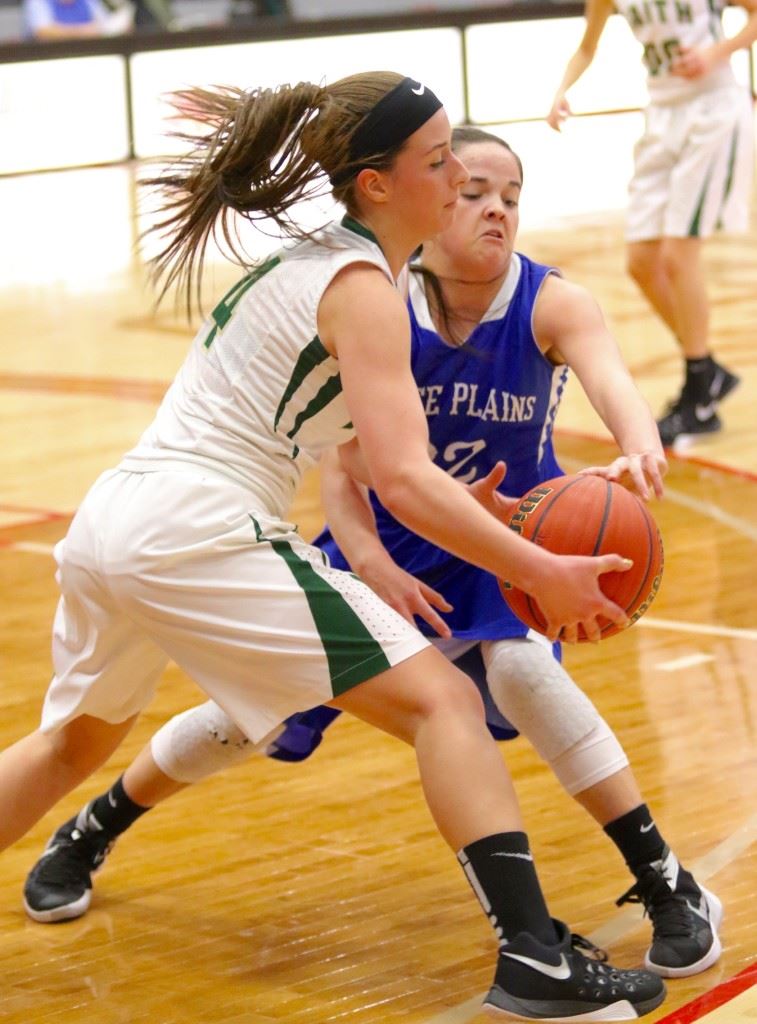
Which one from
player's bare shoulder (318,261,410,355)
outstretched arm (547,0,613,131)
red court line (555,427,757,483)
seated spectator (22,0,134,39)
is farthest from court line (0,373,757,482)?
seated spectator (22,0,134,39)

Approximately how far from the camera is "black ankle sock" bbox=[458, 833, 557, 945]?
2.88 meters

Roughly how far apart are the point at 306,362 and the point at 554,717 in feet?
2.74

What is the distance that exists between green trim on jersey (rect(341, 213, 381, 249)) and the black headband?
0.11 metres

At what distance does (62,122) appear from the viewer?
15.9 m

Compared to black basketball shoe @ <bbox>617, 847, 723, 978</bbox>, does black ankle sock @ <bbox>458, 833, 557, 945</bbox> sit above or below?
above

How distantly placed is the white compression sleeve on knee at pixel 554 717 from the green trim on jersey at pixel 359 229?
84 cm

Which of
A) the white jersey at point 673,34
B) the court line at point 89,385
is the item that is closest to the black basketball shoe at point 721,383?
the white jersey at point 673,34

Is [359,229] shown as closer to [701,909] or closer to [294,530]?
[294,530]

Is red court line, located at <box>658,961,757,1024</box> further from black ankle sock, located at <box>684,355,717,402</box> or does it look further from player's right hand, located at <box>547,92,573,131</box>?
black ankle sock, located at <box>684,355,717,402</box>

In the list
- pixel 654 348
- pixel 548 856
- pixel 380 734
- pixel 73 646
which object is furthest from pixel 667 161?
pixel 73 646

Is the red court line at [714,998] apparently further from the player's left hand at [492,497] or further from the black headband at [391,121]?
the black headband at [391,121]

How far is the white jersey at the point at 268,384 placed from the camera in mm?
2916

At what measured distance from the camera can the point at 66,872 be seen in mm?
3586

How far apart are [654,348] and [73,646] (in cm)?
639
